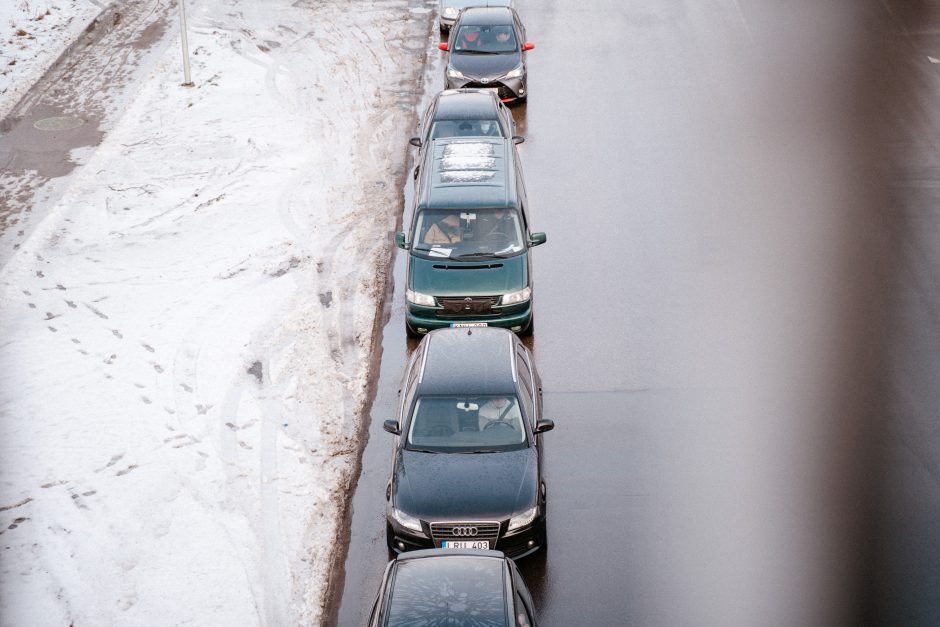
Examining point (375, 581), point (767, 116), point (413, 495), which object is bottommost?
point (375, 581)

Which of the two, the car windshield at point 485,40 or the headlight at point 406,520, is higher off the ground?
the car windshield at point 485,40

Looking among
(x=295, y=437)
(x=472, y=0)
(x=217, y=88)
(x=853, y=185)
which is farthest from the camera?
(x=472, y=0)

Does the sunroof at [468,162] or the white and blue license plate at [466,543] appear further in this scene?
the sunroof at [468,162]

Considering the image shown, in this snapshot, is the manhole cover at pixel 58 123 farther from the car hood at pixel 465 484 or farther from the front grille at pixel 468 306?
the car hood at pixel 465 484

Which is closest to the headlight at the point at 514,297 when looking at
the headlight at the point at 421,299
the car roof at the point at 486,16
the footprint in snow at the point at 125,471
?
the headlight at the point at 421,299

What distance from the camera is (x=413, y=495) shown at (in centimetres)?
1101

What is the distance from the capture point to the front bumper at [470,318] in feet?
48.8

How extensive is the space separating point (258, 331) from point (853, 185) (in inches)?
409

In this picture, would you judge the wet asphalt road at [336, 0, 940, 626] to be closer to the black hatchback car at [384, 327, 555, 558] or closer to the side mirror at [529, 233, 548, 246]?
the black hatchback car at [384, 327, 555, 558]

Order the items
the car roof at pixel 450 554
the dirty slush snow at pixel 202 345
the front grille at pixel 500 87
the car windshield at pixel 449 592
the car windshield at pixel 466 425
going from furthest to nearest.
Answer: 1. the front grille at pixel 500 87
2. the car windshield at pixel 466 425
3. the dirty slush snow at pixel 202 345
4. the car roof at pixel 450 554
5. the car windshield at pixel 449 592

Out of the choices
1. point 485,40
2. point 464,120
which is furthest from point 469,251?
point 485,40

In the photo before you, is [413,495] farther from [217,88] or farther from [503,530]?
[217,88]

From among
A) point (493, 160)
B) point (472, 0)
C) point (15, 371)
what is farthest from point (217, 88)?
point (15, 371)

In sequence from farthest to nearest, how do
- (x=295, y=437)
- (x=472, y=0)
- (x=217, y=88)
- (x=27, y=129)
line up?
1. (x=472, y=0)
2. (x=217, y=88)
3. (x=27, y=129)
4. (x=295, y=437)
